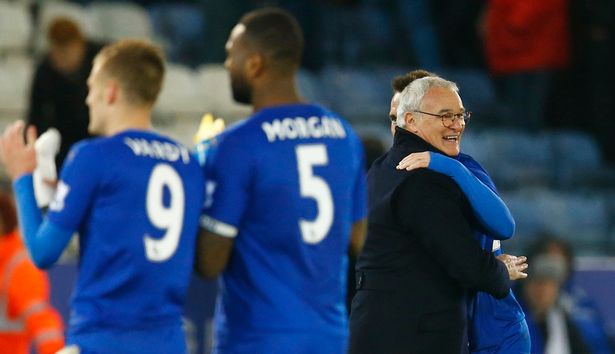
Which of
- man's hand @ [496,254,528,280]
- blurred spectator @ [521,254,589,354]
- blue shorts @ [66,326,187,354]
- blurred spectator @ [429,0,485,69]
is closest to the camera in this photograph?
blue shorts @ [66,326,187,354]

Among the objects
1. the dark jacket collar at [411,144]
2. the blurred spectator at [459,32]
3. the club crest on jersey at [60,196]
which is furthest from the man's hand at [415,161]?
the blurred spectator at [459,32]

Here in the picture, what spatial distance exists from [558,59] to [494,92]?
126cm

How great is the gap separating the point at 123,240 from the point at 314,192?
0.70 metres

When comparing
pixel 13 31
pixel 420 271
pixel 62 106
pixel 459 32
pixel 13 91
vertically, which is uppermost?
pixel 459 32

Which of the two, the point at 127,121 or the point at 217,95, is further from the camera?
the point at 217,95

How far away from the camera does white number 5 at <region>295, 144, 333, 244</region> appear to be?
4812 millimetres

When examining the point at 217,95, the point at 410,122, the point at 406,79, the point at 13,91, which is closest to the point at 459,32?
the point at 217,95

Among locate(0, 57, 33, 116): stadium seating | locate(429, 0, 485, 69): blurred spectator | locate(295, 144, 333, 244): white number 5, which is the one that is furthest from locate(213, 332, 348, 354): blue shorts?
locate(429, 0, 485, 69): blurred spectator

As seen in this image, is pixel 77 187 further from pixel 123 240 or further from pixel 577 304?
pixel 577 304

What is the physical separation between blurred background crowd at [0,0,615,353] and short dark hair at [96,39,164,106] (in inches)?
217

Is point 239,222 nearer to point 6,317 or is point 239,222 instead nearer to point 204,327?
point 6,317

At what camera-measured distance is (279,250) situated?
4.77 metres

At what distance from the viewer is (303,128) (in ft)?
16.1

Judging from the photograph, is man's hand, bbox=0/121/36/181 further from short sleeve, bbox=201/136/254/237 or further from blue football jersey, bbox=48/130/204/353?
short sleeve, bbox=201/136/254/237
